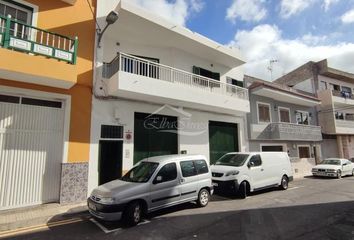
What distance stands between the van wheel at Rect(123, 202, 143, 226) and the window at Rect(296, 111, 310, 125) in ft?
62.4

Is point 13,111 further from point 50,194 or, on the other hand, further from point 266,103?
point 266,103

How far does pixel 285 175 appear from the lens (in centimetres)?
1188

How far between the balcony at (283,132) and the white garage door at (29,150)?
1255cm

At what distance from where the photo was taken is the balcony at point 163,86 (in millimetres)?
9828

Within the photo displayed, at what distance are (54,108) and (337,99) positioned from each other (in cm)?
2466

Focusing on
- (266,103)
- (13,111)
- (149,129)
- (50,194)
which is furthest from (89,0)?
(266,103)

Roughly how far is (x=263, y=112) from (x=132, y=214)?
47.5ft

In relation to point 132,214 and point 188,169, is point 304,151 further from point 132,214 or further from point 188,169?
point 132,214

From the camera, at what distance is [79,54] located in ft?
31.2

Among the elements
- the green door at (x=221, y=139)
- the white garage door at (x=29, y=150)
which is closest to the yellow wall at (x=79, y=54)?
the white garage door at (x=29, y=150)

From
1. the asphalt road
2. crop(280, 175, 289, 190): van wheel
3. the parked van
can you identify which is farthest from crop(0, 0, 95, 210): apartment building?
crop(280, 175, 289, 190): van wheel

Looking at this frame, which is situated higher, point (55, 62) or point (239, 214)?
point (55, 62)

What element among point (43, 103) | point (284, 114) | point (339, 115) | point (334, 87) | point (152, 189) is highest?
point (334, 87)

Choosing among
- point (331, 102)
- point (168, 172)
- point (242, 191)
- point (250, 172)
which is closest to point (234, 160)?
point (250, 172)
